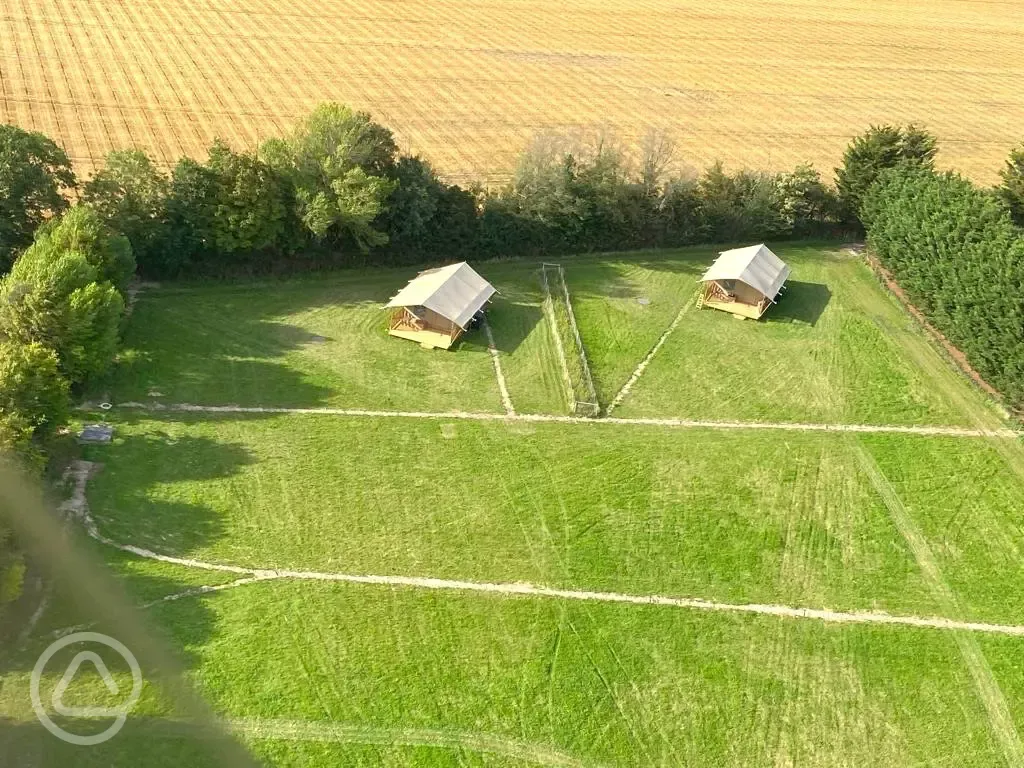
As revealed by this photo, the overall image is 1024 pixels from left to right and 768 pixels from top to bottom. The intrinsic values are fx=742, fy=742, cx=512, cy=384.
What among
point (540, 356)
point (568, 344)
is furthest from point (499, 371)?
point (568, 344)

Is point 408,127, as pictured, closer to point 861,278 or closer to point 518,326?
point 518,326

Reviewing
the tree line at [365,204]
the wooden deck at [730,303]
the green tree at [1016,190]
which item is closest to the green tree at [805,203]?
the tree line at [365,204]

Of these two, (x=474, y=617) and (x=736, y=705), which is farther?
(x=474, y=617)

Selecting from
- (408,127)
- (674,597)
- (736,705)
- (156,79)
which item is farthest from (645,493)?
(156,79)

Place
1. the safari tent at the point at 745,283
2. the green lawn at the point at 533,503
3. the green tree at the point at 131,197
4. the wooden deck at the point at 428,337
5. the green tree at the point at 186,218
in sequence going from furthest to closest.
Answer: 1. the safari tent at the point at 745,283
2. the green tree at the point at 186,218
3. the wooden deck at the point at 428,337
4. the green tree at the point at 131,197
5. the green lawn at the point at 533,503

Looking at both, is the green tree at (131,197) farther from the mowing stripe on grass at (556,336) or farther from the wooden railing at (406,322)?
the mowing stripe on grass at (556,336)

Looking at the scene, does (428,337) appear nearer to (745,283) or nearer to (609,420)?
(609,420)

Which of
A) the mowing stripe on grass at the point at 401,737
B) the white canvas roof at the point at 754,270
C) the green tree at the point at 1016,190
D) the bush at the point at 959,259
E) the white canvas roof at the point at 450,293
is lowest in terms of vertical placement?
the mowing stripe on grass at the point at 401,737

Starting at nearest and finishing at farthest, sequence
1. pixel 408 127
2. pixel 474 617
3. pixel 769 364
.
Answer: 1. pixel 474 617
2. pixel 769 364
3. pixel 408 127
